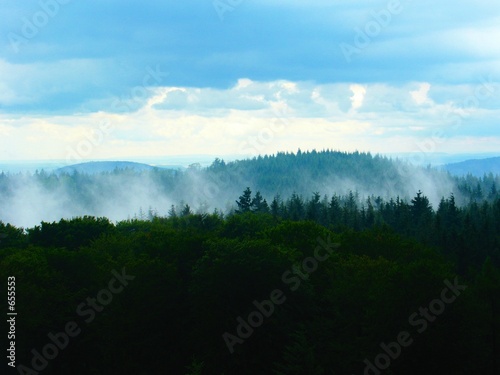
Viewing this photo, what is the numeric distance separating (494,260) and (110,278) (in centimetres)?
4059

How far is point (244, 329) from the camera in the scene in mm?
40125

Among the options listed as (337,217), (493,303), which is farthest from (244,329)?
(337,217)

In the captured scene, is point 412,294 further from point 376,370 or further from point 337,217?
point 337,217

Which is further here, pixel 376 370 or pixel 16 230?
pixel 16 230

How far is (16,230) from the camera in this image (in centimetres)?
7844

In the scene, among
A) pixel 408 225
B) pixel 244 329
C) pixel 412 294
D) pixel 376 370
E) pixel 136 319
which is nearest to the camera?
pixel 376 370

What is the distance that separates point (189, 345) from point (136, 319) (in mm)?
4361

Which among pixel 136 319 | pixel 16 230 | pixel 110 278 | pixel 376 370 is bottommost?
pixel 376 370

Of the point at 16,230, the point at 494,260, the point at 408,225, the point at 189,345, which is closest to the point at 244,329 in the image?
the point at 189,345

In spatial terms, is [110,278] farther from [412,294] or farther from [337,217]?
[337,217]

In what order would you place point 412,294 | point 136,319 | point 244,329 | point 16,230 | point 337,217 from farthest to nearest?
point 337,217
point 16,230
point 136,319
point 244,329
point 412,294

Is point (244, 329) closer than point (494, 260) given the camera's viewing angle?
Yes

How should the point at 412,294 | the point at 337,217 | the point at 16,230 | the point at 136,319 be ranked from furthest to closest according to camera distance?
the point at 337,217 < the point at 16,230 < the point at 136,319 < the point at 412,294

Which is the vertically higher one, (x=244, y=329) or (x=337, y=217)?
(x=337, y=217)
